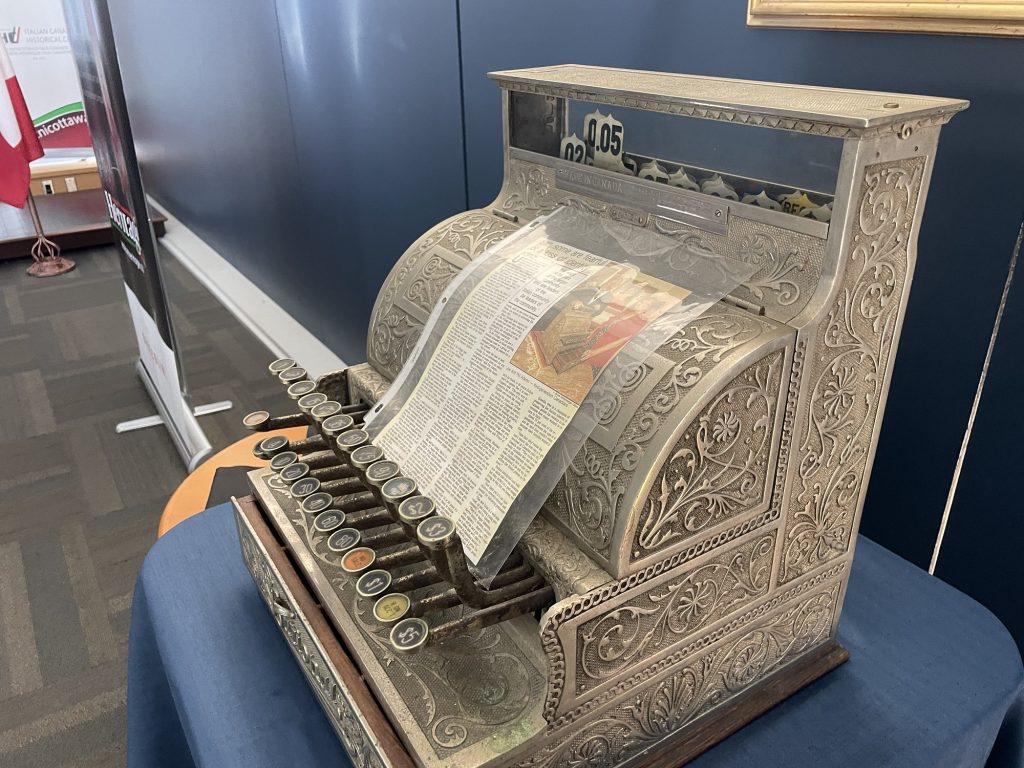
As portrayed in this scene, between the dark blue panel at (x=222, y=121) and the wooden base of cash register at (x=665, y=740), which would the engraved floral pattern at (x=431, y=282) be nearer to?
the wooden base of cash register at (x=665, y=740)

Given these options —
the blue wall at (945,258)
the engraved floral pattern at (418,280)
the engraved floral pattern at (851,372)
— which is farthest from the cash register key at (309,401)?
the blue wall at (945,258)

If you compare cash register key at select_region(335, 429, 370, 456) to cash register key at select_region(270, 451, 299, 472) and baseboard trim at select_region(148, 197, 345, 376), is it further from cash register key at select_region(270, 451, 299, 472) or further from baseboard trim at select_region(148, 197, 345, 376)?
baseboard trim at select_region(148, 197, 345, 376)

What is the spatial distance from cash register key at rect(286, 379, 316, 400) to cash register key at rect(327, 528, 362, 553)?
0.23m

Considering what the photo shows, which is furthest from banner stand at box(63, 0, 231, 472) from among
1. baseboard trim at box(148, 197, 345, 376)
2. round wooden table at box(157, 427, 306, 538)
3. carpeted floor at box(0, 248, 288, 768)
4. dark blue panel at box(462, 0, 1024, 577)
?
dark blue panel at box(462, 0, 1024, 577)

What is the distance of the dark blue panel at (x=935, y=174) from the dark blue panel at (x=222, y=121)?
206cm

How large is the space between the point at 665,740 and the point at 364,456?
44 centimetres

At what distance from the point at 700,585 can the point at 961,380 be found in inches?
21.0

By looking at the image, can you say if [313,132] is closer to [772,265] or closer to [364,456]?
[364,456]

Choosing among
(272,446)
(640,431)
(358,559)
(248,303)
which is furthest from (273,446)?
(248,303)

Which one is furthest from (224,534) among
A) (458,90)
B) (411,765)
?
(458,90)

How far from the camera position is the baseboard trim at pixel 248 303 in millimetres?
3209

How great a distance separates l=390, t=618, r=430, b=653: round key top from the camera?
2.27 feet

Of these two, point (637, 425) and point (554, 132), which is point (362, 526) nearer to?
point (637, 425)

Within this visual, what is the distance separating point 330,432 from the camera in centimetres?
89
